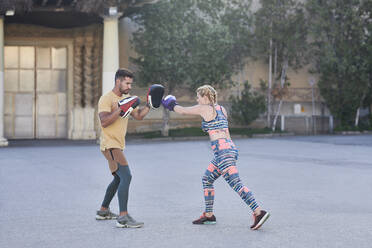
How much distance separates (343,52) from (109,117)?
85.3 feet

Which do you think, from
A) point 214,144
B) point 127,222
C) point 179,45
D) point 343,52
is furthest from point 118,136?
point 343,52

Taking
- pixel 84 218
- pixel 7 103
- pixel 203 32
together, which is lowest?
pixel 84 218

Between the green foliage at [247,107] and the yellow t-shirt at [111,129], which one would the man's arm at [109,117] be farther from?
the green foliage at [247,107]

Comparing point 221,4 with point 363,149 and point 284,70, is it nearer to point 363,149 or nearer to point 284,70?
point 284,70

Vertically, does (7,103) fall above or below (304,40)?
below

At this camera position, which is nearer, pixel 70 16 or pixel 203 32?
pixel 70 16

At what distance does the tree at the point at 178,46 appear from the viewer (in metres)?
26.8

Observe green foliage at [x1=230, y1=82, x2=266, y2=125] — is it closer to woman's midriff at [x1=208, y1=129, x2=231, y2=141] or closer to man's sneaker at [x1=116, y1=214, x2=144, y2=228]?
woman's midriff at [x1=208, y1=129, x2=231, y2=141]

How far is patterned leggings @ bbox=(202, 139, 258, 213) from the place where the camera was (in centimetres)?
735

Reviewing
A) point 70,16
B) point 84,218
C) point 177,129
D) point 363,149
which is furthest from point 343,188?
point 177,129

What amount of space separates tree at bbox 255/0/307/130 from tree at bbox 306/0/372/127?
29.3 inches

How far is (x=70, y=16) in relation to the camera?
2472cm

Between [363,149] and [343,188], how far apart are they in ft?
33.2

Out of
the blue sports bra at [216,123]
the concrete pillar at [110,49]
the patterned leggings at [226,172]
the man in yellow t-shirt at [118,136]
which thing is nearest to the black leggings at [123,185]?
the man in yellow t-shirt at [118,136]
